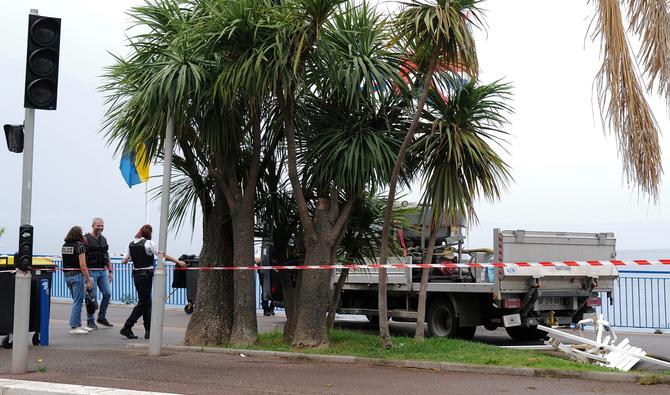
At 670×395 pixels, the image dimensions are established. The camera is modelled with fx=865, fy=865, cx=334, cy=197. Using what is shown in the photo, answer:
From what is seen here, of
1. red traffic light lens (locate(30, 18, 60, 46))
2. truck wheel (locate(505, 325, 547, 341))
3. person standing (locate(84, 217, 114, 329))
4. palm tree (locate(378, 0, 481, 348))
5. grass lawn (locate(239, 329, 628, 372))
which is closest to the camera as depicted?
red traffic light lens (locate(30, 18, 60, 46))

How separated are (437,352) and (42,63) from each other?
5.98m

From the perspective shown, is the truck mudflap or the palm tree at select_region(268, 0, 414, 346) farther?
the truck mudflap

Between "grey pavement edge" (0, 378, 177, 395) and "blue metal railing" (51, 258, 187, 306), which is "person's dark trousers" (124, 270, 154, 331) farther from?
"blue metal railing" (51, 258, 187, 306)

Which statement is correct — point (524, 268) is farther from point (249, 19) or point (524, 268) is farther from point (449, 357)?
point (249, 19)

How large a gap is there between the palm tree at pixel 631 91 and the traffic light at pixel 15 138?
6265 millimetres

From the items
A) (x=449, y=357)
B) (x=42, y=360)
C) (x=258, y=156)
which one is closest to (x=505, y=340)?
(x=449, y=357)

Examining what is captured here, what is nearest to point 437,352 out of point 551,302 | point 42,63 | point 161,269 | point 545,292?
point 545,292

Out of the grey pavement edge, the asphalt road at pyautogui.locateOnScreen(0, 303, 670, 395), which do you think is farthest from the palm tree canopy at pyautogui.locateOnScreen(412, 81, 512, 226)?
the grey pavement edge

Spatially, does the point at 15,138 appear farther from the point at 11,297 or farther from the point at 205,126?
the point at 11,297

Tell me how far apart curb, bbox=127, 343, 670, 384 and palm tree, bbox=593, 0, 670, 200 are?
2721 mm

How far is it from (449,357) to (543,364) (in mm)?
1196

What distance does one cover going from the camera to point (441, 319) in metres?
14.9

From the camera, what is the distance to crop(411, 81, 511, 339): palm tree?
11.9 meters

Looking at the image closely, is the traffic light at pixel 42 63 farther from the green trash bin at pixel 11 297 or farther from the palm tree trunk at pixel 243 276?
the palm tree trunk at pixel 243 276
